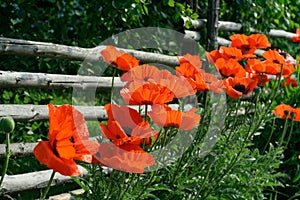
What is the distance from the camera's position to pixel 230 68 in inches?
89.7

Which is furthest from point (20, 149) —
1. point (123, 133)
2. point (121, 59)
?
point (123, 133)

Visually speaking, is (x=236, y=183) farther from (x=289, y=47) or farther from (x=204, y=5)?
(x=289, y=47)

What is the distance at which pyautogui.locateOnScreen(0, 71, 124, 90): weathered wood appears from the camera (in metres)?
2.73

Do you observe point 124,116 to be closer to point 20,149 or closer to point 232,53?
point 232,53

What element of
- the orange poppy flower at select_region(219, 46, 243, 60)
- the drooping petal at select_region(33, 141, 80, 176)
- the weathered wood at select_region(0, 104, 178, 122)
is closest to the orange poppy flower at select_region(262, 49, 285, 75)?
the orange poppy flower at select_region(219, 46, 243, 60)

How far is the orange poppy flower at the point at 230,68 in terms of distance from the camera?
227 centimetres

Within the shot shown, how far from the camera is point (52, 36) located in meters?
4.10

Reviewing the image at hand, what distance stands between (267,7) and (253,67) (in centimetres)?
226

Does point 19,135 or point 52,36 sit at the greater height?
point 52,36

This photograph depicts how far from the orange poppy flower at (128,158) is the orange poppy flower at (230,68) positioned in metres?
1.02

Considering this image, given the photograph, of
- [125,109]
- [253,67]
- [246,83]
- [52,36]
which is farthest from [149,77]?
[52,36]

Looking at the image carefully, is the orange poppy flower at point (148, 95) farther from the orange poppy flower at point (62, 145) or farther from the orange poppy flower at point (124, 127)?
the orange poppy flower at point (62, 145)

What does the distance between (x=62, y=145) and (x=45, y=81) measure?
71.6 inches

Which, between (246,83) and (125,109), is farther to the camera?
(246,83)
